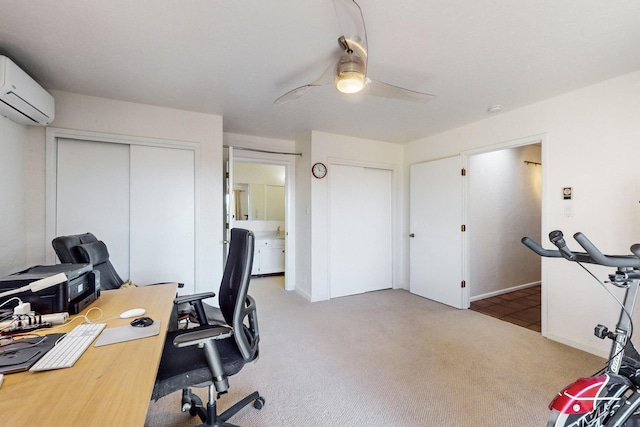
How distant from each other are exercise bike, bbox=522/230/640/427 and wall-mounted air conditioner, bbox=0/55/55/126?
3.18 metres

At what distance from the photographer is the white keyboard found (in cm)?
93

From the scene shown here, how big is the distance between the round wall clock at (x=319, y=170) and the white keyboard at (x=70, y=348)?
2.92 metres

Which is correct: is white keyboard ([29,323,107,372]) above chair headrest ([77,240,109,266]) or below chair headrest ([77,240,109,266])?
below

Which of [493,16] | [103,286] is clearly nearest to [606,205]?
[493,16]

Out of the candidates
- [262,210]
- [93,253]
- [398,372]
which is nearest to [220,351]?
[93,253]

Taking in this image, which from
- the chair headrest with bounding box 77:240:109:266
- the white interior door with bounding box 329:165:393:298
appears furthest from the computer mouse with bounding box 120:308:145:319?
the white interior door with bounding box 329:165:393:298

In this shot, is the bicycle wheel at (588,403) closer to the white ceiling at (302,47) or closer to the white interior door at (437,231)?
the white ceiling at (302,47)

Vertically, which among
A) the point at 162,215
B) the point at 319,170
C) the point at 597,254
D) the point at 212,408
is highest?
the point at 319,170

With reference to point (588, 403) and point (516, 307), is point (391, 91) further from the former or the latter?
point (516, 307)

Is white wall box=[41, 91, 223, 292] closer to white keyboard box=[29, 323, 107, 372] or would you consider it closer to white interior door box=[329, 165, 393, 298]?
white interior door box=[329, 165, 393, 298]

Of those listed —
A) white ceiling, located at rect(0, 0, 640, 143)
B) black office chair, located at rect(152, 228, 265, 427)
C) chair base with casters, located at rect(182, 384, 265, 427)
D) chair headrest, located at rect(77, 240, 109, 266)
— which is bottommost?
chair base with casters, located at rect(182, 384, 265, 427)

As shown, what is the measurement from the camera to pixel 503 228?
4176 millimetres

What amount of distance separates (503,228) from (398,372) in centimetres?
317

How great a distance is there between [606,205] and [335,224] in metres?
2.79
